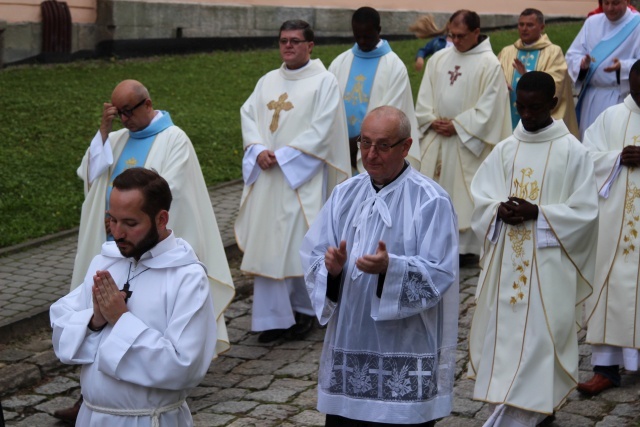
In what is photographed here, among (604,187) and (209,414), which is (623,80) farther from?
(209,414)

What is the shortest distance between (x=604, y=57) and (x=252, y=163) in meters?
3.60

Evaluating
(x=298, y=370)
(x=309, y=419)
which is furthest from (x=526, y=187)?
(x=298, y=370)

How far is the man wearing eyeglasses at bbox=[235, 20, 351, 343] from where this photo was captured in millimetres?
8305

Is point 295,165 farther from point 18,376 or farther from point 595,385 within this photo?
point 595,385

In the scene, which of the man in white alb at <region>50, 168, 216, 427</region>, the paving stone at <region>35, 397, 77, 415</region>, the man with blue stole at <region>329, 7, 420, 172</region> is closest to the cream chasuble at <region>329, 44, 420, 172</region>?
the man with blue stole at <region>329, 7, 420, 172</region>

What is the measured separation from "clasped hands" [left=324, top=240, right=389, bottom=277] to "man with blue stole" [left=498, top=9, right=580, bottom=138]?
6091 millimetres

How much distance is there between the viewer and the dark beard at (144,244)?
4.43 metres

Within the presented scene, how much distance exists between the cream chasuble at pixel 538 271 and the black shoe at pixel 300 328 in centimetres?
207

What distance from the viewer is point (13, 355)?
7.60m

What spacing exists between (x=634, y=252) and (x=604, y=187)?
428 mm

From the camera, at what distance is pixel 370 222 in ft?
16.9

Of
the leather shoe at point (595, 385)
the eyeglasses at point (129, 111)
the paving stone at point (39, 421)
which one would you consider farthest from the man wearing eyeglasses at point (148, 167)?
the leather shoe at point (595, 385)

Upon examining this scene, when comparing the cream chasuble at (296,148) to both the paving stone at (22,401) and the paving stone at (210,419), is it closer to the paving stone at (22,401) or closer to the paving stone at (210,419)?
the paving stone at (210,419)

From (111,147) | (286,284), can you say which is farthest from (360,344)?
(286,284)
